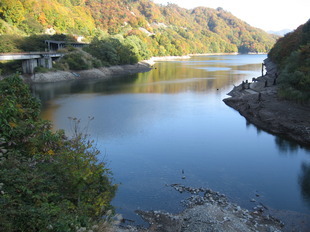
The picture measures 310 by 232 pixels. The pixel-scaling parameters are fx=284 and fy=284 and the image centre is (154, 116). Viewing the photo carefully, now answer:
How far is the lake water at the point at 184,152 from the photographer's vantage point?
46.1 feet

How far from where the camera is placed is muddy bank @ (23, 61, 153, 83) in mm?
53869

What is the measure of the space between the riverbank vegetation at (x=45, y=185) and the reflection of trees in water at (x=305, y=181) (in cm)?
1020

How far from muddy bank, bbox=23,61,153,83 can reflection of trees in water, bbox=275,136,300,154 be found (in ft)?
147

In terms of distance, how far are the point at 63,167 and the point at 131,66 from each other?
73518mm

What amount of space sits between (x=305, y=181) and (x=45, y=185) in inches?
553

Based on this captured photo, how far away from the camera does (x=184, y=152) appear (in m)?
20.1

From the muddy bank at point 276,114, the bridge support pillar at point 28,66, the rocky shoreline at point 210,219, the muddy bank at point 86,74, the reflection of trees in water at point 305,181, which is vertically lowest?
the reflection of trees in water at point 305,181

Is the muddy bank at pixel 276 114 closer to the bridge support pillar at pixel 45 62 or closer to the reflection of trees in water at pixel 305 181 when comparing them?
the reflection of trees in water at pixel 305 181

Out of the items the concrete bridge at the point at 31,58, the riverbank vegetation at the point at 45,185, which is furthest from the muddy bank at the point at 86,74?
the riverbank vegetation at the point at 45,185

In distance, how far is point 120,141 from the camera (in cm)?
2202

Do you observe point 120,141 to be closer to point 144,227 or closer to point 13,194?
point 144,227

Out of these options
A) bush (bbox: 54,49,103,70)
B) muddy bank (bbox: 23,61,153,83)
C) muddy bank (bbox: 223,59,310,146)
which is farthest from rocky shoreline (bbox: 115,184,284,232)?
bush (bbox: 54,49,103,70)

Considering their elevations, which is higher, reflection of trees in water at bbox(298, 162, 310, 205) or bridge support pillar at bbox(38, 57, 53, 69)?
bridge support pillar at bbox(38, 57, 53, 69)

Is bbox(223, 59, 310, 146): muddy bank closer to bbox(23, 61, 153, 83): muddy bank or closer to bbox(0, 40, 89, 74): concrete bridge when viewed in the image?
bbox(23, 61, 153, 83): muddy bank
